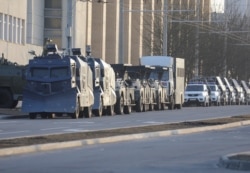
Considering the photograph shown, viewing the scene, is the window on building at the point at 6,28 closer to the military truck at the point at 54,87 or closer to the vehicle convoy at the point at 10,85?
the vehicle convoy at the point at 10,85

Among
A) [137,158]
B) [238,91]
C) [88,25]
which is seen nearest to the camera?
[137,158]

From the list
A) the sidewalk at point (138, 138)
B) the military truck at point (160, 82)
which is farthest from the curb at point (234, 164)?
the military truck at point (160, 82)

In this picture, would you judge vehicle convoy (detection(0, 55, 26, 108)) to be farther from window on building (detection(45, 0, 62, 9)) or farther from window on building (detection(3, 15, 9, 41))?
window on building (detection(45, 0, 62, 9))

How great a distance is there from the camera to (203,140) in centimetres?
2703

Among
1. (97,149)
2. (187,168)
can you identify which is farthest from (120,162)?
(97,149)

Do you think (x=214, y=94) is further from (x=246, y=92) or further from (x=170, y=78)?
(x=170, y=78)

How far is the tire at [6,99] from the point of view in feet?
153

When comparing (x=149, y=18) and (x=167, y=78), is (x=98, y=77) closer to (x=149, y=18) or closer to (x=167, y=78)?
(x=167, y=78)

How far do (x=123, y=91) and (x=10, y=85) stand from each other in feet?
19.8

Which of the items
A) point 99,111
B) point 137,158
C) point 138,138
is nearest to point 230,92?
point 99,111

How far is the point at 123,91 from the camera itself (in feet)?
158

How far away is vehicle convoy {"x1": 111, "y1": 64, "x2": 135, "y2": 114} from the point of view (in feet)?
155

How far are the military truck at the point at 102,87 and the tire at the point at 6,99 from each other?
479 centimetres

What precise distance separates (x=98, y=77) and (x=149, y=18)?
51.6 metres
